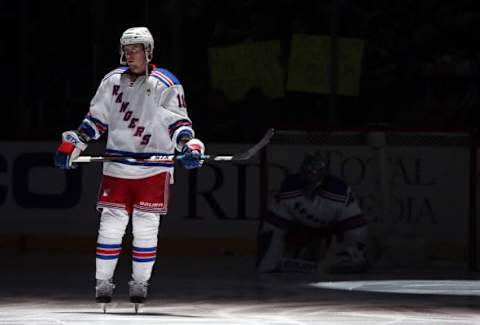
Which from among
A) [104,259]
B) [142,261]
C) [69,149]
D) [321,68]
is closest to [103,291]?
[104,259]

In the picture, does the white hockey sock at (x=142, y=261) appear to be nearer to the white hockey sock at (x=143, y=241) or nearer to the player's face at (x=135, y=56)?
the white hockey sock at (x=143, y=241)

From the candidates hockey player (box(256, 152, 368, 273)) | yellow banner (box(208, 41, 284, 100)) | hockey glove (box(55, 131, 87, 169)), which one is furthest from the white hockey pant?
yellow banner (box(208, 41, 284, 100))

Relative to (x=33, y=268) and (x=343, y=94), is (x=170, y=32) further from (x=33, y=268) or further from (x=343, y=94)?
(x=33, y=268)

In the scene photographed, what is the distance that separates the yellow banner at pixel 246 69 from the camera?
15.4 m

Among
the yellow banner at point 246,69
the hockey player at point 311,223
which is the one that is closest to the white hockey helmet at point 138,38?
the hockey player at point 311,223

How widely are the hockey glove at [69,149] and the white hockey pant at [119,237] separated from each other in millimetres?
374

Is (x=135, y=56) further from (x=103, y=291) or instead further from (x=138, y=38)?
(x=103, y=291)

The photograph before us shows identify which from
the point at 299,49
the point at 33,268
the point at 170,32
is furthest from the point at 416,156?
the point at 33,268

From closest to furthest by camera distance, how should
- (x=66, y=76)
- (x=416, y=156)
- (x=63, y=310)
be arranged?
(x=63, y=310)
(x=416, y=156)
(x=66, y=76)

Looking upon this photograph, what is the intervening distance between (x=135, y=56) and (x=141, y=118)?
0.40 meters

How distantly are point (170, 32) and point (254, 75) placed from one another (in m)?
0.92

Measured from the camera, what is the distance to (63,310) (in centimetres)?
1027

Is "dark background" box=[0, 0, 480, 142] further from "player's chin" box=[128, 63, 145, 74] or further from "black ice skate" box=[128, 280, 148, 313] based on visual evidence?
"black ice skate" box=[128, 280, 148, 313]

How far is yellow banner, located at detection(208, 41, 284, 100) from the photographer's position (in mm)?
15445
